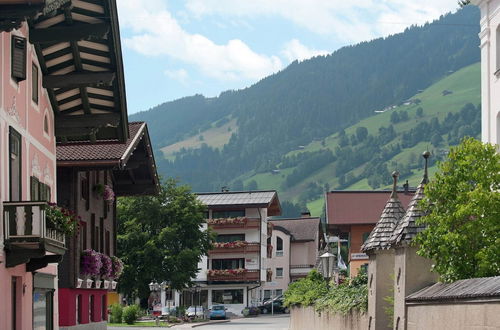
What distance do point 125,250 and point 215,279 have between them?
1049 inches

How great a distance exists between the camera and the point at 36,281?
2683 centimetres

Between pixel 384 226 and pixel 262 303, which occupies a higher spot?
pixel 384 226

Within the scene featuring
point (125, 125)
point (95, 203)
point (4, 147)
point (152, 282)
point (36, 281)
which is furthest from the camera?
point (152, 282)

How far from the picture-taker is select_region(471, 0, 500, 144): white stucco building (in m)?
32.0

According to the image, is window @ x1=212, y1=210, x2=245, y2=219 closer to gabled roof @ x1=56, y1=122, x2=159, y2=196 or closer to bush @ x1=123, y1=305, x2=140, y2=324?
bush @ x1=123, y1=305, x2=140, y2=324

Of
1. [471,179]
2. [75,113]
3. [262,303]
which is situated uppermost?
[75,113]

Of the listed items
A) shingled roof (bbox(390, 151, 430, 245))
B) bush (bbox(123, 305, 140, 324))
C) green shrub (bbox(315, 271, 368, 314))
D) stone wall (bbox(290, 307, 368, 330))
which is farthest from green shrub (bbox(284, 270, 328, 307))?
bush (bbox(123, 305, 140, 324))

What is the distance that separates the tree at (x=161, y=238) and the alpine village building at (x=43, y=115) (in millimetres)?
47820

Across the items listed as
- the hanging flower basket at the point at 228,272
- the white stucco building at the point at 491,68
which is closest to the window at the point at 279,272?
the hanging flower basket at the point at 228,272

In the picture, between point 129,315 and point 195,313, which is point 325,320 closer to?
point 129,315

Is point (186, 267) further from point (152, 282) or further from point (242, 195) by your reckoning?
point (242, 195)

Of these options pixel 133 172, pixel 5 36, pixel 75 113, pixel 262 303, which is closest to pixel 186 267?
pixel 262 303

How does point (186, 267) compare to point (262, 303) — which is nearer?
point (186, 267)

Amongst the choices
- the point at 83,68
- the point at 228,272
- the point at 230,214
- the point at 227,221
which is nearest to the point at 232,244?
the point at 227,221
